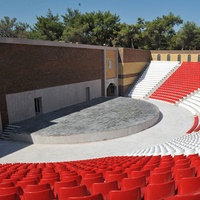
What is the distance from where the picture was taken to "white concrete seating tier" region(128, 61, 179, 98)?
29.9 meters

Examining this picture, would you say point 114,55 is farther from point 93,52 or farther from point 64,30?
point 64,30

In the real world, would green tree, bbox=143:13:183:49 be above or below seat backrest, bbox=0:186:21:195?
above

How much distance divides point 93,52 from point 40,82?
27.8 feet

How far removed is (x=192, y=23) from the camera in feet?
150

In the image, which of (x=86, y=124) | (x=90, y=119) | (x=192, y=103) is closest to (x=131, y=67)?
(x=192, y=103)

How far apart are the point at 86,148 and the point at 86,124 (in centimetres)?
298

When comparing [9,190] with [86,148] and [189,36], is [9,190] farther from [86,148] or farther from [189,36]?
[189,36]

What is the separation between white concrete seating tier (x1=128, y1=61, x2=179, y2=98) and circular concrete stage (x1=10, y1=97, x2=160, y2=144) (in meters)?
7.39

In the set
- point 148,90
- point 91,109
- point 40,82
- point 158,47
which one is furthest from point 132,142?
point 158,47

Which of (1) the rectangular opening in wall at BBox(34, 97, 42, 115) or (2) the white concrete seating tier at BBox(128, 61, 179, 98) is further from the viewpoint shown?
(2) the white concrete seating tier at BBox(128, 61, 179, 98)

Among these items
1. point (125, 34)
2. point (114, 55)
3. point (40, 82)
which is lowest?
point (40, 82)

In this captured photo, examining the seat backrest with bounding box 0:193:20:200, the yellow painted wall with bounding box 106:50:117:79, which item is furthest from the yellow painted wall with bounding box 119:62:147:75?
the seat backrest with bounding box 0:193:20:200

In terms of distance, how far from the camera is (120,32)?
44625 mm

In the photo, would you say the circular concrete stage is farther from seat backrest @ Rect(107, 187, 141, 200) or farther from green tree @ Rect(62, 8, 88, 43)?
green tree @ Rect(62, 8, 88, 43)
